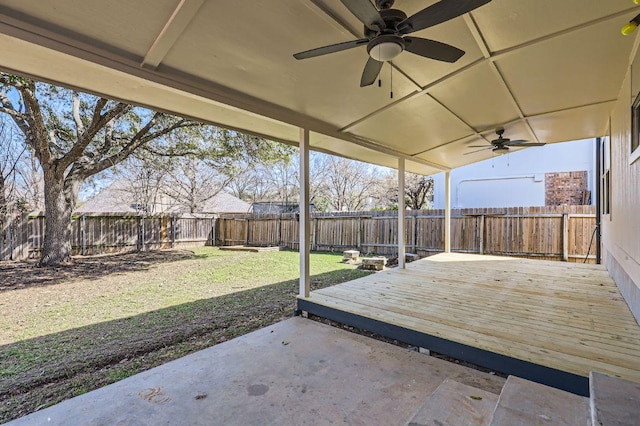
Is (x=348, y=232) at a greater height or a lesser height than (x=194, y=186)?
lesser

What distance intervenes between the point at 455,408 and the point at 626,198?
3330 millimetres

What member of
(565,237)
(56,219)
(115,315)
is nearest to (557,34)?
(115,315)

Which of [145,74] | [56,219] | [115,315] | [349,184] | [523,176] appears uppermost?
[349,184]

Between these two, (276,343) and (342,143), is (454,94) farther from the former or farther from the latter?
(276,343)

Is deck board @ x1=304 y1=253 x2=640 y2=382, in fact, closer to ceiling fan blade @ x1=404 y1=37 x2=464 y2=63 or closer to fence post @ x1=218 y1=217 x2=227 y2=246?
ceiling fan blade @ x1=404 y1=37 x2=464 y2=63

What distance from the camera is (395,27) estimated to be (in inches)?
79.4

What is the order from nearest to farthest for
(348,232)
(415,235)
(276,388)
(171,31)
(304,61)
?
(171,31), (276,388), (304,61), (415,235), (348,232)

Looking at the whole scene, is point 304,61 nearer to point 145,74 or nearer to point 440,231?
point 145,74

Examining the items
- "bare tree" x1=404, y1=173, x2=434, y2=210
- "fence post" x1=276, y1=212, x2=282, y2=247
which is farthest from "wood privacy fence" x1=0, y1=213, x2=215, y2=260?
"bare tree" x1=404, y1=173, x2=434, y2=210

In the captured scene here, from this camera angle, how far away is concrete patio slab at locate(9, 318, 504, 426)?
78.0 inches

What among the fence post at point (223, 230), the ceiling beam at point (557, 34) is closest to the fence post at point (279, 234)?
the fence post at point (223, 230)

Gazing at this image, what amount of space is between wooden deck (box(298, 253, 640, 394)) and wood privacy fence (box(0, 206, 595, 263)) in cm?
244

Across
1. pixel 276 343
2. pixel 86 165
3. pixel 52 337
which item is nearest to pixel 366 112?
pixel 276 343

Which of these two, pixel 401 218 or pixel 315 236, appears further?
pixel 315 236
